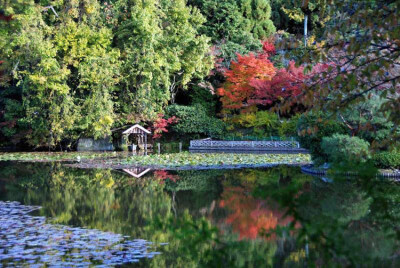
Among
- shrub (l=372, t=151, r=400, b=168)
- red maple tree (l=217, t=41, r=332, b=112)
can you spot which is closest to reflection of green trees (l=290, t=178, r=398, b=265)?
shrub (l=372, t=151, r=400, b=168)

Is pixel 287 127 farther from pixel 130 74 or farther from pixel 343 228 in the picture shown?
pixel 343 228

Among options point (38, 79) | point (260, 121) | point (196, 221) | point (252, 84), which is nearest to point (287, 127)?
point (260, 121)

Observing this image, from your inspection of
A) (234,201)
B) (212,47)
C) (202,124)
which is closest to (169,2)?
(212,47)

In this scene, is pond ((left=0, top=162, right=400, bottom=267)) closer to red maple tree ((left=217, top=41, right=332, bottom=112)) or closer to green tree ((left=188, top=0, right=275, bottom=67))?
red maple tree ((left=217, top=41, right=332, bottom=112))

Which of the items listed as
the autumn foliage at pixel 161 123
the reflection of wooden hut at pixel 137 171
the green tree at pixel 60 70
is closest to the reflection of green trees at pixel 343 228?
the reflection of wooden hut at pixel 137 171

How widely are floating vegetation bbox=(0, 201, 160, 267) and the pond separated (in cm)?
2

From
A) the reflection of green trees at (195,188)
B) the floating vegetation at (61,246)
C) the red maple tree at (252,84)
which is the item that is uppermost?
the red maple tree at (252,84)

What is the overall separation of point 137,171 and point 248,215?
11.2 meters

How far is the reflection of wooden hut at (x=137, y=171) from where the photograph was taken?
2258 cm

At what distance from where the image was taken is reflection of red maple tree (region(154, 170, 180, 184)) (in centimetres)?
2108

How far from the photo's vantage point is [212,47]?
40.0m

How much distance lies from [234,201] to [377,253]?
6252 millimetres

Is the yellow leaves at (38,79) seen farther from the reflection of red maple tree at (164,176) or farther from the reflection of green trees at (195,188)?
the reflection of green trees at (195,188)

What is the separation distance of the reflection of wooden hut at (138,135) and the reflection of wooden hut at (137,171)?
1027 centimetres
